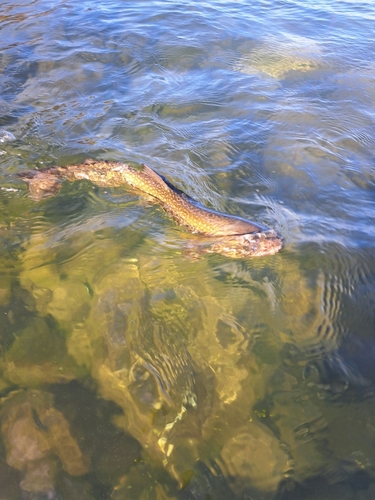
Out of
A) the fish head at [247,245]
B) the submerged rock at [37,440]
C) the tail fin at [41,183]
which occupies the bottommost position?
the submerged rock at [37,440]

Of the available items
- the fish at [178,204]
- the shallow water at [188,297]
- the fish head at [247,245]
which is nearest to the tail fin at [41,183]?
the fish at [178,204]

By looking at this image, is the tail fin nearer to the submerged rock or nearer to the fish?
the fish

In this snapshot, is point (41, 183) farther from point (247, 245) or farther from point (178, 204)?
point (247, 245)

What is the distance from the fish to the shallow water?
0.57ft

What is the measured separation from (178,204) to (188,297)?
1672mm

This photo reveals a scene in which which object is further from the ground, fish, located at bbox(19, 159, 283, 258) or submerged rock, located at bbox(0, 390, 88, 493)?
fish, located at bbox(19, 159, 283, 258)

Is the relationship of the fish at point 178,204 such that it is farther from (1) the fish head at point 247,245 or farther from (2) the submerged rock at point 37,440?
(2) the submerged rock at point 37,440

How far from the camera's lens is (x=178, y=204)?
5781 mm

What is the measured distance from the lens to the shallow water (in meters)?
3.24

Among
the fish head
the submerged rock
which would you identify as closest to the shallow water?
the submerged rock

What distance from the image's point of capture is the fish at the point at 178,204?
523 cm

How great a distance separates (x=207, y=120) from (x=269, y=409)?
6.21 meters

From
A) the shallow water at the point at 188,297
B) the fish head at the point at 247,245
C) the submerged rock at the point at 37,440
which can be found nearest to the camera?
the submerged rock at the point at 37,440

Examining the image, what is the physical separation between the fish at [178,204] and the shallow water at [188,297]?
0.57 ft
